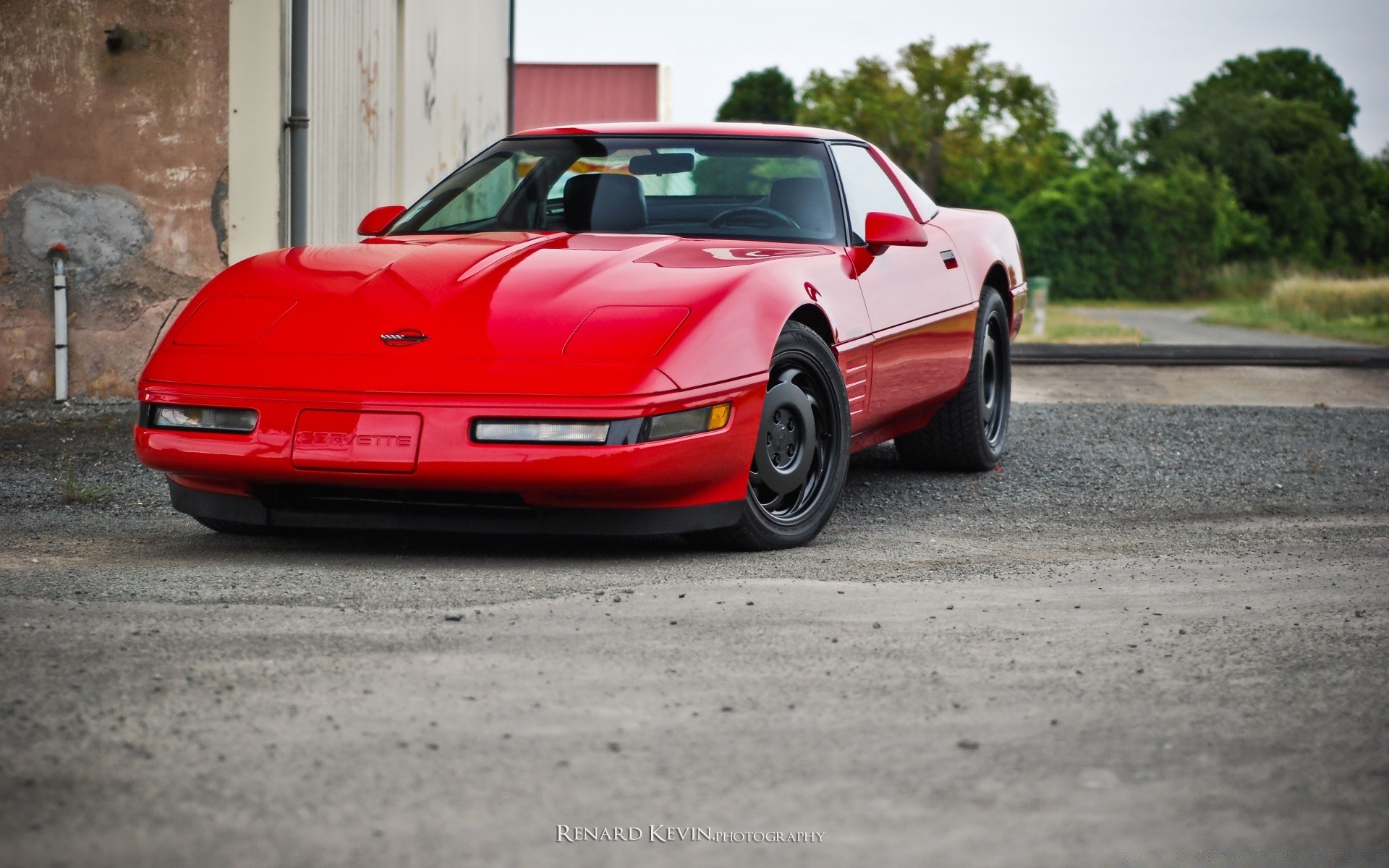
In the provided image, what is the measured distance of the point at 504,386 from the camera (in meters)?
4.06

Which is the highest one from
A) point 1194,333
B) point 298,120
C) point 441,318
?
point 298,120

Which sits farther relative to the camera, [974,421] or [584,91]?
[584,91]

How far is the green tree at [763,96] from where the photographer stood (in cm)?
5166

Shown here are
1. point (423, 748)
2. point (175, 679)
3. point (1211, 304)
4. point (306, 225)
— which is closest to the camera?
point (423, 748)

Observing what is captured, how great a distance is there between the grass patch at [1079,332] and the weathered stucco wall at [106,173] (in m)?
9.88

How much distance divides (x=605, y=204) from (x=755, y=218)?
1.65 feet

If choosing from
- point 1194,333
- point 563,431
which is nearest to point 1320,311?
point 1194,333

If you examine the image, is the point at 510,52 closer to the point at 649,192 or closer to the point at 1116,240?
the point at 649,192

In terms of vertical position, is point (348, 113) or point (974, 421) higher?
point (348, 113)

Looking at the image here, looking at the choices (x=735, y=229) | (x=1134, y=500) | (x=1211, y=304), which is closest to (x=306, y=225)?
(x=735, y=229)

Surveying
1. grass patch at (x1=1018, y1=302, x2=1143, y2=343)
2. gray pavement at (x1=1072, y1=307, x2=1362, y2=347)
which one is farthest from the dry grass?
grass patch at (x1=1018, y1=302, x2=1143, y2=343)

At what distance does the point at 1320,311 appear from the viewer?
26578 mm

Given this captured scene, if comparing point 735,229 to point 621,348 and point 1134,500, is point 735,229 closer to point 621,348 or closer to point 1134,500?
point 621,348

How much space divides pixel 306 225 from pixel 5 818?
658 centimetres
